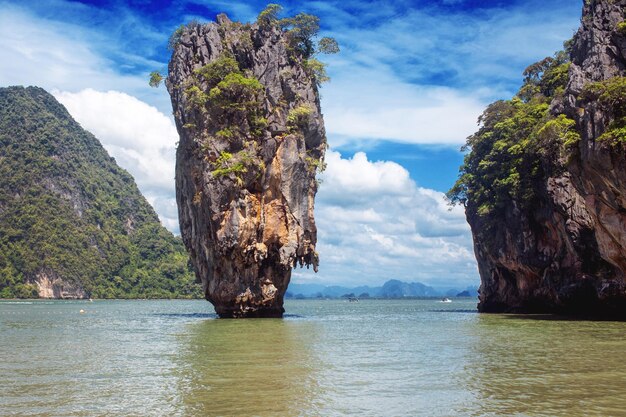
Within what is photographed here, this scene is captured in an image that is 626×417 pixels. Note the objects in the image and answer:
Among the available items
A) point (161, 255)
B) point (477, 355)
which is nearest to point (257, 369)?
point (477, 355)

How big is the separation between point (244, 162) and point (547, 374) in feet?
81.9

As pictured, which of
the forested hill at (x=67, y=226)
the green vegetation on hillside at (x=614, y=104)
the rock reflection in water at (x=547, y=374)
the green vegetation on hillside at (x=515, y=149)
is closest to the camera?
the rock reflection in water at (x=547, y=374)

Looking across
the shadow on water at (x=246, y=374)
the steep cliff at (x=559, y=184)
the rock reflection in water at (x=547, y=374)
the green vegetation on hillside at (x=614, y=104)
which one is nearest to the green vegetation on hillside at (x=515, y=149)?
the steep cliff at (x=559, y=184)

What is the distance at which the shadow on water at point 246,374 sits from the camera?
11008 millimetres

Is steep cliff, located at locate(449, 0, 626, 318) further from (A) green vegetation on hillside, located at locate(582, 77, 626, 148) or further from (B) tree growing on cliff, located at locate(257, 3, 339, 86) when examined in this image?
(B) tree growing on cliff, located at locate(257, 3, 339, 86)

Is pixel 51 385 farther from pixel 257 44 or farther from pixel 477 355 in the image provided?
pixel 257 44

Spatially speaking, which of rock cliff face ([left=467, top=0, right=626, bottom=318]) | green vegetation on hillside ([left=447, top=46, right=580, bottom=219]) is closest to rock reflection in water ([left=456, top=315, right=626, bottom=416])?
rock cliff face ([left=467, top=0, right=626, bottom=318])

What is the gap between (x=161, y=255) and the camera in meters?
128

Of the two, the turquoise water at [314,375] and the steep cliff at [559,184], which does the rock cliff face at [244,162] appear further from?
the steep cliff at [559,184]

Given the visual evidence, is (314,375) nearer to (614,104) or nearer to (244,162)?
(614,104)

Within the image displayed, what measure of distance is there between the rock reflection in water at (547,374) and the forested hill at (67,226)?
326 ft

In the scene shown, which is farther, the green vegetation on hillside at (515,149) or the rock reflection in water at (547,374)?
the green vegetation on hillside at (515,149)

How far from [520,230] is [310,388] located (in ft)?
108

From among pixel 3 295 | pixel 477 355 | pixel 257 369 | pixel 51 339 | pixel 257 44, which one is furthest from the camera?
pixel 3 295
